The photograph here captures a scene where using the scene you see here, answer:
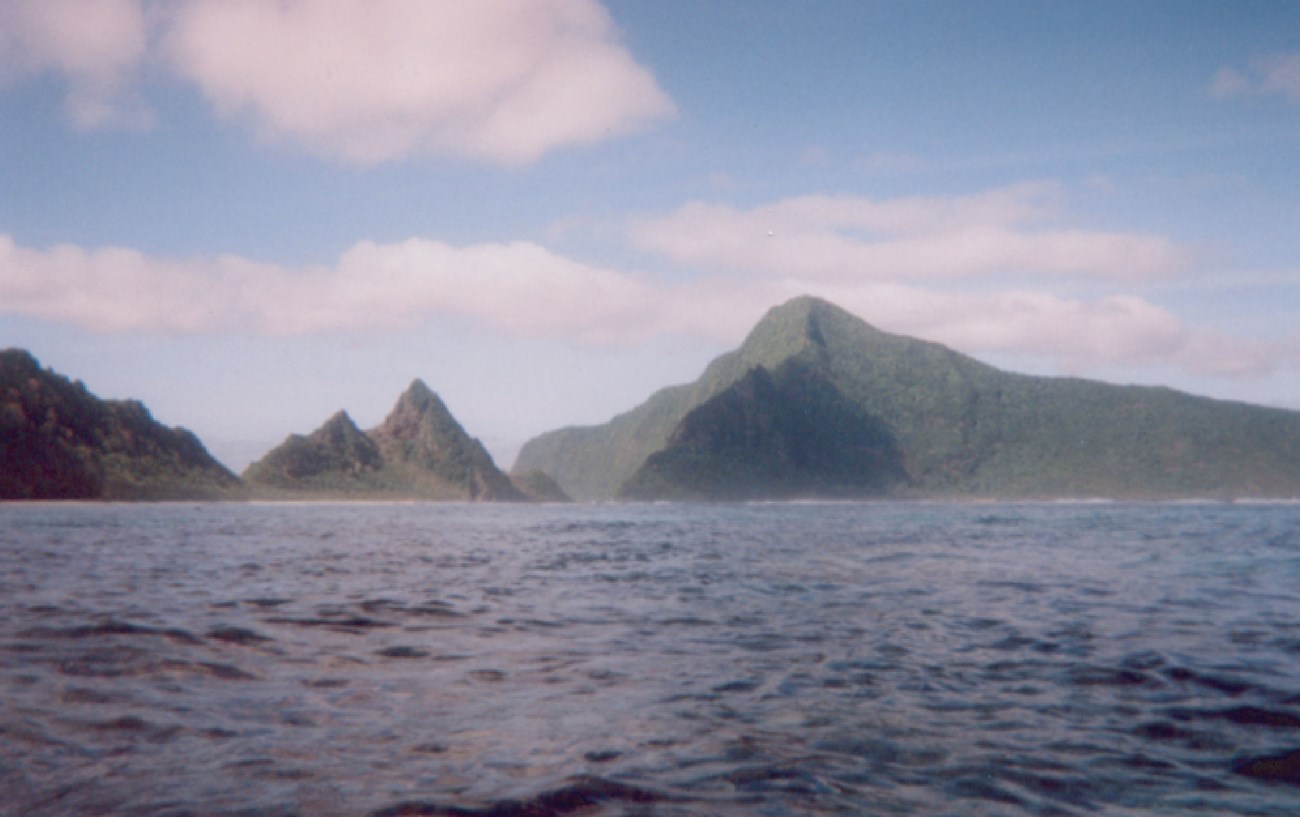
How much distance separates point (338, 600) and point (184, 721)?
36.6ft

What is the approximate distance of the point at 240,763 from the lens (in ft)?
23.5

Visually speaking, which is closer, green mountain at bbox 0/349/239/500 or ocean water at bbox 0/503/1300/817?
ocean water at bbox 0/503/1300/817

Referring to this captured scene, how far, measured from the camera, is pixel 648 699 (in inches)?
386

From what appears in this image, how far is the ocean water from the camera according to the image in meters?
6.62

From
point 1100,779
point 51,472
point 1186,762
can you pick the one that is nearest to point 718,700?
point 1100,779

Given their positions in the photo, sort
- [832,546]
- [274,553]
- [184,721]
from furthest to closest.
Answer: [832,546], [274,553], [184,721]

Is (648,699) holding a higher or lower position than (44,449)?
lower

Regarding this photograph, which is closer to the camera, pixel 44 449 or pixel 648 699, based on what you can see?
pixel 648 699

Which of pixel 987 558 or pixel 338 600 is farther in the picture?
pixel 987 558

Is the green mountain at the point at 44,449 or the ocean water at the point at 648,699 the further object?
the green mountain at the point at 44,449

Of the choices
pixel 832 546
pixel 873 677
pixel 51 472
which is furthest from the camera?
pixel 51 472

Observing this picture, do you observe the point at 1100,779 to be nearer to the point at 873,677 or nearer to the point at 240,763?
the point at 873,677

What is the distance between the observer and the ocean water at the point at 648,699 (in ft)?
21.7

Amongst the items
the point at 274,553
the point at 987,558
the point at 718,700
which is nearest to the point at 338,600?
the point at 718,700
